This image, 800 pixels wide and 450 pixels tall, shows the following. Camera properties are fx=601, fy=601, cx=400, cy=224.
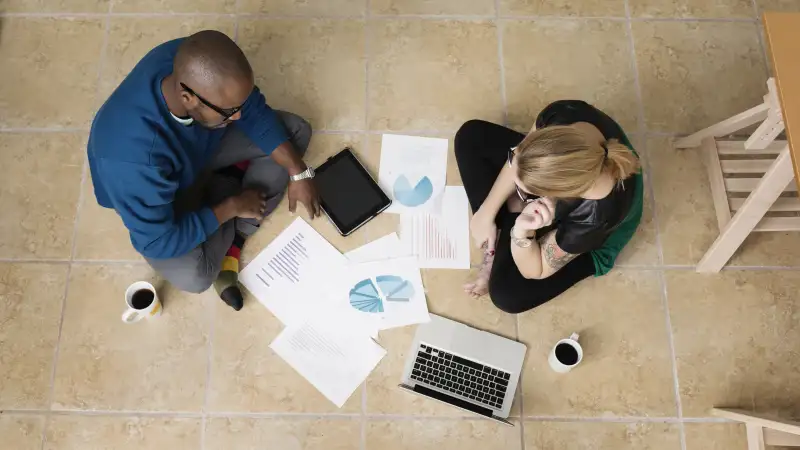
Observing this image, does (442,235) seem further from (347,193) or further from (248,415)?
(248,415)

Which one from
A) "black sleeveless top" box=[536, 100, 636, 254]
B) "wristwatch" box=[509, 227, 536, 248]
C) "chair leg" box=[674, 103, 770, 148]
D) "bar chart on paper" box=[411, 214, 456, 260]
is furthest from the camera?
"bar chart on paper" box=[411, 214, 456, 260]

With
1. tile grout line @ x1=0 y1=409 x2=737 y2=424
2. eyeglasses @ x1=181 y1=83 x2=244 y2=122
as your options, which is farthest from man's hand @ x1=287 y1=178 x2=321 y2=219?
tile grout line @ x1=0 y1=409 x2=737 y2=424

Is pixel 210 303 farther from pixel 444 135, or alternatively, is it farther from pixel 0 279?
pixel 444 135

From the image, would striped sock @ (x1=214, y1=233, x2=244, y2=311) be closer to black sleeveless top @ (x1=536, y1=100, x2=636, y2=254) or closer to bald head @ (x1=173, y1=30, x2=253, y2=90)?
bald head @ (x1=173, y1=30, x2=253, y2=90)

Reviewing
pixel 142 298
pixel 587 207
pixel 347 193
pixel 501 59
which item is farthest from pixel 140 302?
pixel 501 59

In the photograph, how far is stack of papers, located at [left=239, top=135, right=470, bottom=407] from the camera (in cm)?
167

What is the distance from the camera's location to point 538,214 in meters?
1.36

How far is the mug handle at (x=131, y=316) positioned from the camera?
1616 mm

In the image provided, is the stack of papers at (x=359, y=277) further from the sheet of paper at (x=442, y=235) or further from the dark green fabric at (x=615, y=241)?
the dark green fabric at (x=615, y=241)

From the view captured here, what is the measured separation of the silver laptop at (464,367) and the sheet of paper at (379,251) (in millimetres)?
216

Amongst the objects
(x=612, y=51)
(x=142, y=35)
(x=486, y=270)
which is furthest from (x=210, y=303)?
(x=612, y=51)

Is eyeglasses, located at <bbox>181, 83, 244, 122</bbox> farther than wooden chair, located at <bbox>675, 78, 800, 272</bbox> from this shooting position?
No

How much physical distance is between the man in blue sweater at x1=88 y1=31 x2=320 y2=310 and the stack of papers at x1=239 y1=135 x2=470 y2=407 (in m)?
0.12


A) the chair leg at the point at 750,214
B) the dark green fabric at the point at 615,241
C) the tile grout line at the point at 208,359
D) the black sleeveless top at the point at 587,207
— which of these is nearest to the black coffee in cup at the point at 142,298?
the tile grout line at the point at 208,359
